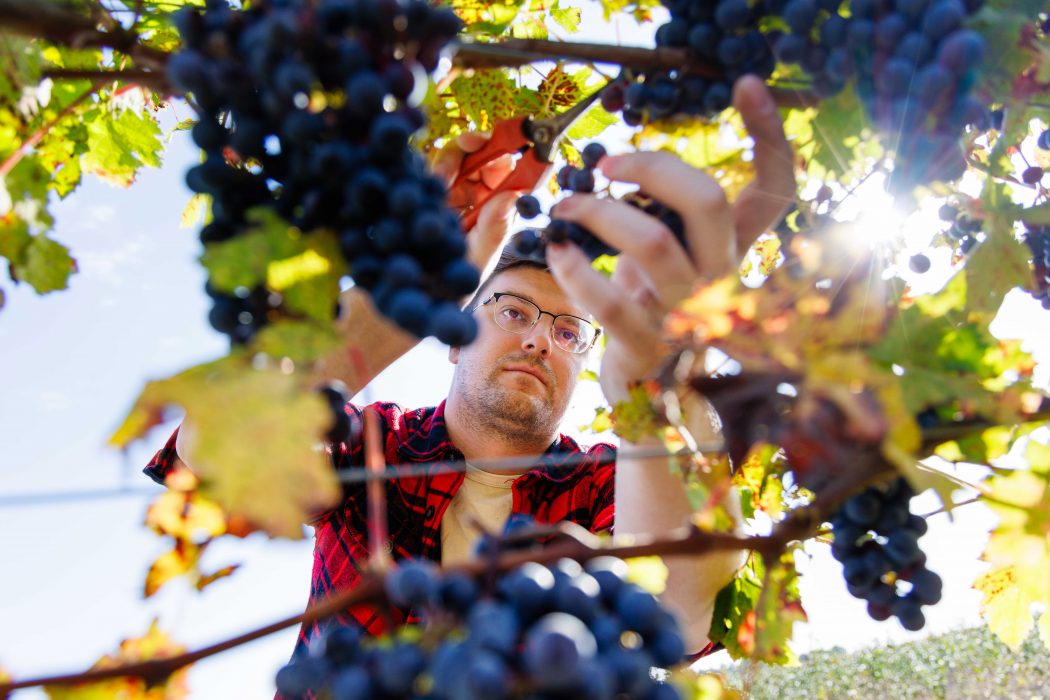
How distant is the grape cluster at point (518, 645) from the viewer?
69cm

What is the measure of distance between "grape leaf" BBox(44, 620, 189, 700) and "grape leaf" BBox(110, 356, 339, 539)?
360 millimetres

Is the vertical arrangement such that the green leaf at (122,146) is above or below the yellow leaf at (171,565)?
above

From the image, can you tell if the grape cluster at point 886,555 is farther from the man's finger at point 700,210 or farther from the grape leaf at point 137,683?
the grape leaf at point 137,683

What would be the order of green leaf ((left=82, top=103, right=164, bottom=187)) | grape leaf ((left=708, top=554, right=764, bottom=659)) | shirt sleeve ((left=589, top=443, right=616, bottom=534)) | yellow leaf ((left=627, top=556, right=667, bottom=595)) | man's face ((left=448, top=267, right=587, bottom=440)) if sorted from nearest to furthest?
yellow leaf ((left=627, top=556, right=667, bottom=595))
green leaf ((left=82, top=103, right=164, bottom=187))
grape leaf ((left=708, top=554, right=764, bottom=659))
shirt sleeve ((left=589, top=443, right=616, bottom=534))
man's face ((left=448, top=267, right=587, bottom=440))

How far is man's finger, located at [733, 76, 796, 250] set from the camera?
48.8 inches

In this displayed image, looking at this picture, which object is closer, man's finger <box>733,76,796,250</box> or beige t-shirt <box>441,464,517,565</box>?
man's finger <box>733,76,796,250</box>

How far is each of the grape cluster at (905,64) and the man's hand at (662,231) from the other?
4.2 inches

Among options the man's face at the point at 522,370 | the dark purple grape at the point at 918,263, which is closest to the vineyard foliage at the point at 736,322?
the dark purple grape at the point at 918,263

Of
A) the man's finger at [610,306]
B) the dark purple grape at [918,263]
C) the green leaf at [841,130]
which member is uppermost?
the dark purple grape at [918,263]

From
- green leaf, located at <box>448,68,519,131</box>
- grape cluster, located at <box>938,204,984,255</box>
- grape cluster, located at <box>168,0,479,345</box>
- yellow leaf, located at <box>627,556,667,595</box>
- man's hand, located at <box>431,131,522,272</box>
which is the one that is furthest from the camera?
grape cluster, located at <box>938,204,984,255</box>

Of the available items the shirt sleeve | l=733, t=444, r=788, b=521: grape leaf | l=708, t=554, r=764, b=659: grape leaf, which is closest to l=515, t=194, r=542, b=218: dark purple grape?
l=733, t=444, r=788, b=521: grape leaf

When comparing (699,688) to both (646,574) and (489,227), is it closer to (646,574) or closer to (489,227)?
(646,574)

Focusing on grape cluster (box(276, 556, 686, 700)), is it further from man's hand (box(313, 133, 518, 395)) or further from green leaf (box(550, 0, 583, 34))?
green leaf (box(550, 0, 583, 34))

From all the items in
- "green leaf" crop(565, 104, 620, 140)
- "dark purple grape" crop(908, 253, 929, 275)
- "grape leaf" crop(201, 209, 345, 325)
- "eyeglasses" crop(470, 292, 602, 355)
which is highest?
"green leaf" crop(565, 104, 620, 140)
